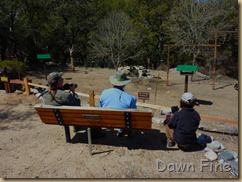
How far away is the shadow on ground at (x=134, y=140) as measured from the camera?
150 inches

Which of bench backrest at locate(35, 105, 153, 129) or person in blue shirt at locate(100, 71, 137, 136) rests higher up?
person in blue shirt at locate(100, 71, 137, 136)

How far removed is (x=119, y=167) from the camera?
322 cm

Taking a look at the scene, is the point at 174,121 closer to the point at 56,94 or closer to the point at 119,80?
the point at 119,80

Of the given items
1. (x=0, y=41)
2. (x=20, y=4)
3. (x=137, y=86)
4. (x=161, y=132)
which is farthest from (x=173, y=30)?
(x=161, y=132)

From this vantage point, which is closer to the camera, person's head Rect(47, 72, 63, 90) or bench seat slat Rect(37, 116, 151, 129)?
bench seat slat Rect(37, 116, 151, 129)

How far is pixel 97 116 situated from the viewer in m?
3.29

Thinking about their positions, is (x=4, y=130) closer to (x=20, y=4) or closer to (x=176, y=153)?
(x=176, y=153)

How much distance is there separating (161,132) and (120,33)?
13.2 m

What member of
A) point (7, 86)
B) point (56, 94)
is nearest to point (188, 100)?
point (56, 94)

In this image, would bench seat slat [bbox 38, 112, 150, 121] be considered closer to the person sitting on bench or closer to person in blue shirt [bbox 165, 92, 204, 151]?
the person sitting on bench

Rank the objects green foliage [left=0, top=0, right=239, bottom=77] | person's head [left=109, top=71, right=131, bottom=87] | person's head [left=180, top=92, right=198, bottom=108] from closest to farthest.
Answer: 1. person's head [left=180, top=92, right=198, bottom=108]
2. person's head [left=109, top=71, right=131, bottom=87]
3. green foliage [left=0, top=0, right=239, bottom=77]

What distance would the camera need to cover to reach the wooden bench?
3174 millimetres

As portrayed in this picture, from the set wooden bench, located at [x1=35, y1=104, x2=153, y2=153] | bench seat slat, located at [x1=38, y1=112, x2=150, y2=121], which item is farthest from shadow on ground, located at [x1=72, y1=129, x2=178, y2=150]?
bench seat slat, located at [x1=38, y1=112, x2=150, y2=121]

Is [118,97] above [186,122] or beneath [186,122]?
above
